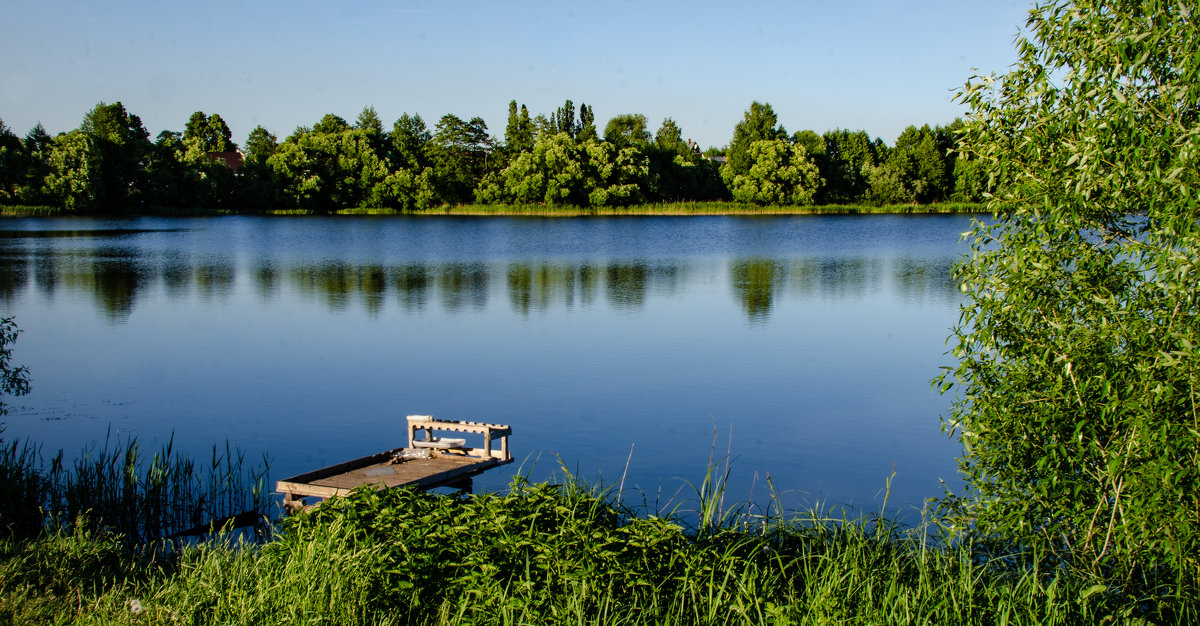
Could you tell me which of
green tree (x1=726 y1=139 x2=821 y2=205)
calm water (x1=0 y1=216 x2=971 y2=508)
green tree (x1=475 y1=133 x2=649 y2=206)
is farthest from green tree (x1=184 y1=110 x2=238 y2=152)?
calm water (x1=0 y1=216 x2=971 y2=508)

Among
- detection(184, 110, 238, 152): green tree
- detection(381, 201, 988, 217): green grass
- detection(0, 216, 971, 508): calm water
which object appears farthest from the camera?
detection(184, 110, 238, 152): green tree

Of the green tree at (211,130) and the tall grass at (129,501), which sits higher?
the green tree at (211,130)

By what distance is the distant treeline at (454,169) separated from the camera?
67.4 meters

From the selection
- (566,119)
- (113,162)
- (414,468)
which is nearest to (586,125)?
(566,119)

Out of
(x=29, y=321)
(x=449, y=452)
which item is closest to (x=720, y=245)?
(x=29, y=321)

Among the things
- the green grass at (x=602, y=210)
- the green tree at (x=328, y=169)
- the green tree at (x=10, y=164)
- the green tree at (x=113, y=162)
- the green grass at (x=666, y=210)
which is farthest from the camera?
the green tree at (x=328, y=169)

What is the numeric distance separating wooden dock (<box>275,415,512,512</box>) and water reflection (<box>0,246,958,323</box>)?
41.0 ft

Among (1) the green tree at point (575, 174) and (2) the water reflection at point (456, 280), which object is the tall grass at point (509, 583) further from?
(1) the green tree at point (575, 174)

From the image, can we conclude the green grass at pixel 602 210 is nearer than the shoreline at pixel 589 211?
No

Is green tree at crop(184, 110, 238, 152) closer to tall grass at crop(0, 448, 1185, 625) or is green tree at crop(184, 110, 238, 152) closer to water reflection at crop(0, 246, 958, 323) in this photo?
water reflection at crop(0, 246, 958, 323)

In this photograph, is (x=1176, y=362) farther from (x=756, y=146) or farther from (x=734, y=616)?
(x=756, y=146)

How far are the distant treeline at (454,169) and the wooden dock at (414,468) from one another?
62.3 m

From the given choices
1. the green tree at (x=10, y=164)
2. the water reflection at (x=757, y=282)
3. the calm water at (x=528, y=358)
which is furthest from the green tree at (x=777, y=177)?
the green tree at (x=10, y=164)

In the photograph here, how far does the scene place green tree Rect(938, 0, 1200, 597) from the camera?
19.3 feet
